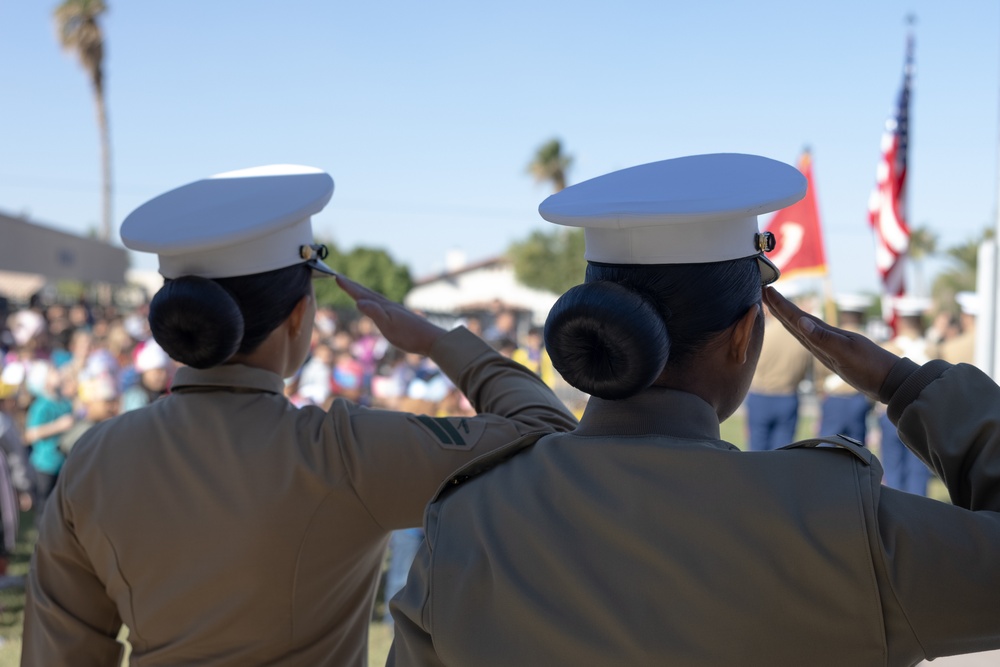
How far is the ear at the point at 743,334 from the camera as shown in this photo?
4.30ft

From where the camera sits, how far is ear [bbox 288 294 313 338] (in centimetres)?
194

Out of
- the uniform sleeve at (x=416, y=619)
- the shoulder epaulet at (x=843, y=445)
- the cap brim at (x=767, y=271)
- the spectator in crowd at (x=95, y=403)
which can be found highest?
the cap brim at (x=767, y=271)

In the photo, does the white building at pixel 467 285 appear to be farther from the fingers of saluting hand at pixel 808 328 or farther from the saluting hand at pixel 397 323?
the fingers of saluting hand at pixel 808 328

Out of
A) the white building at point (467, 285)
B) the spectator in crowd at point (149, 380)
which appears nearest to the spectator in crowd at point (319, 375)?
the spectator in crowd at point (149, 380)

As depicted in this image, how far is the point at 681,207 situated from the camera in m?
1.23

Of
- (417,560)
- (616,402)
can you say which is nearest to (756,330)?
(616,402)

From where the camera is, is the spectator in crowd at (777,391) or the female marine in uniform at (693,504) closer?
the female marine in uniform at (693,504)

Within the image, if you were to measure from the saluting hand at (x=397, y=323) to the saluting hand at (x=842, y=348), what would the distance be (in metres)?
0.81

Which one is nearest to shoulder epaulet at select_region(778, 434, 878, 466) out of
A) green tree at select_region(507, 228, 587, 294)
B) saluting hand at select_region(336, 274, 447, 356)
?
saluting hand at select_region(336, 274, 447, 356)

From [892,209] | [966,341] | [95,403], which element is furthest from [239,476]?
[966,341]

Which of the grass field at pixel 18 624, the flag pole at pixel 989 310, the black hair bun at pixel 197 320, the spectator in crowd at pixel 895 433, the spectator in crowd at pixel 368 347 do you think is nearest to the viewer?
the black hair bun at pixel 197 320

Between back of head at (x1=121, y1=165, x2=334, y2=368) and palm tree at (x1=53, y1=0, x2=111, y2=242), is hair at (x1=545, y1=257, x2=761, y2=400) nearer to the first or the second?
back of head at (x1=121, y1=165, x2=334, y2=368)

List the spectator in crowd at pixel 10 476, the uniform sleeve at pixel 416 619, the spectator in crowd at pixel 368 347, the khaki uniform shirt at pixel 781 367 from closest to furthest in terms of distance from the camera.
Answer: the uniform sleeve at pixel 416 619, the spectator in crowd at pixel 10 476, the khaki uniform shirt at pixel 781 367, the spectator in crowd at pixel 368 347

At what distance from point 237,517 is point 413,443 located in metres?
0.37
